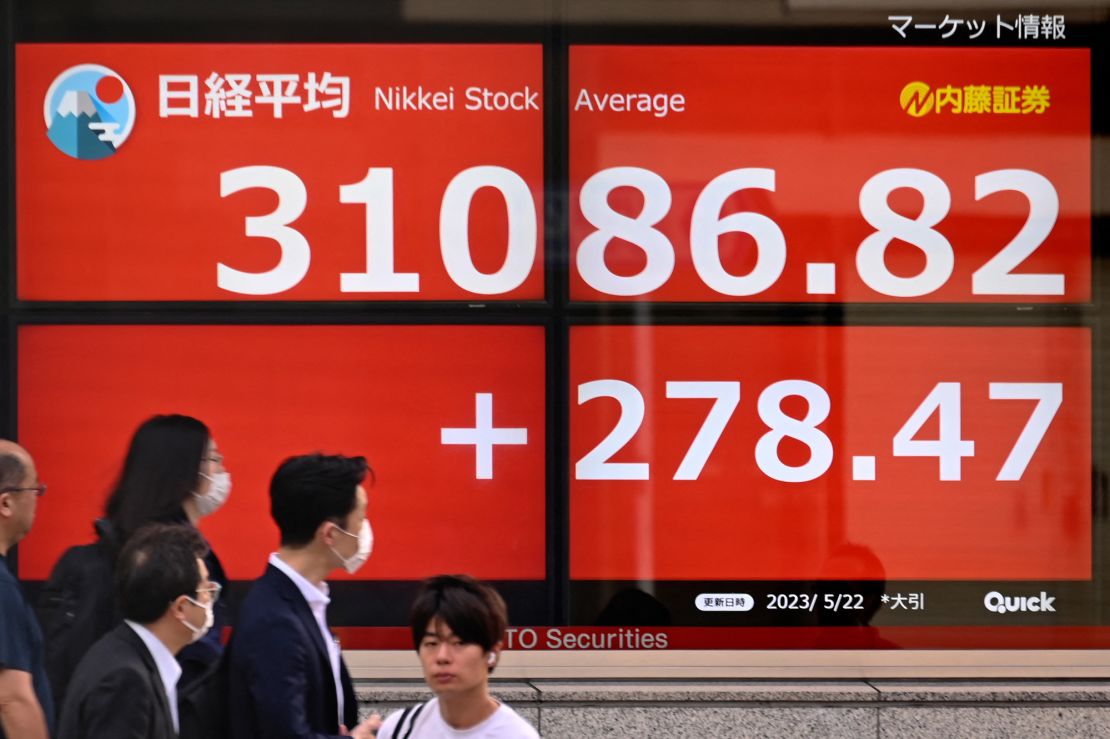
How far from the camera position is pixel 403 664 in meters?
6.98

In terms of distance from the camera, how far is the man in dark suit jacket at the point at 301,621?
162 inches

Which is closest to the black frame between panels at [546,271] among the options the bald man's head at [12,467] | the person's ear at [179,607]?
the bald man's head at [12,467]

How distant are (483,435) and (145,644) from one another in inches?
125

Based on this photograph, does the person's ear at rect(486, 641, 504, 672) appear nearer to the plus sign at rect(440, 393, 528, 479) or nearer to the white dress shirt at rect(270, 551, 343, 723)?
the white dress shirt at rect(270, 551, 343, 723)

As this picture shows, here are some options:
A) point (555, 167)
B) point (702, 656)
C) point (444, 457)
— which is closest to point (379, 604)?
point (444, 457)

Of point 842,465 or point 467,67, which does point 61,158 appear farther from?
point 842,465

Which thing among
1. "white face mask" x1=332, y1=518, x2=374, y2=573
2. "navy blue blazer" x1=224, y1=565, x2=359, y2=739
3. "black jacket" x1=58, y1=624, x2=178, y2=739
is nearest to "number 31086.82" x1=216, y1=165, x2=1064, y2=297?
"white face mask" x1=332, y1=518, x2=374, y2=573

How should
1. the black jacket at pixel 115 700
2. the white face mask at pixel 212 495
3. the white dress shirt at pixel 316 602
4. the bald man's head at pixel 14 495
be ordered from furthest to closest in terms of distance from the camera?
the white face mask at pixel 212 495
the bald man's head at pixel 14 495
the white dress shirt at pixel 316 602
the black jacket at pixel 115 700

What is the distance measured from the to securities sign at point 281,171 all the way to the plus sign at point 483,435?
0.50 m

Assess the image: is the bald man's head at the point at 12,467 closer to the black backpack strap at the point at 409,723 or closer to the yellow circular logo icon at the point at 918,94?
the black backpack strap at the point at 409,723

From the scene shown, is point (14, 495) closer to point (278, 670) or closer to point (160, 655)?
point (160, 655)

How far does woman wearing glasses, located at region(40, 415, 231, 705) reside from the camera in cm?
504

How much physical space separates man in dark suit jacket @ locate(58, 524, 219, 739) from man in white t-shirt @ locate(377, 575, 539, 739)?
57 centimetres

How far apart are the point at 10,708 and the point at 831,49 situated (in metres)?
4.61
